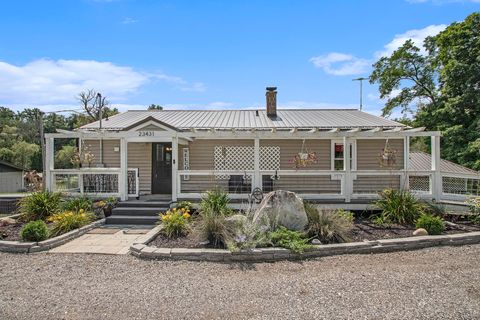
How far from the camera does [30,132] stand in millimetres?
52844

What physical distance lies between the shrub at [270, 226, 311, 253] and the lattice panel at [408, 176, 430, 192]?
617 centimetres

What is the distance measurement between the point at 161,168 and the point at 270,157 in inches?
174

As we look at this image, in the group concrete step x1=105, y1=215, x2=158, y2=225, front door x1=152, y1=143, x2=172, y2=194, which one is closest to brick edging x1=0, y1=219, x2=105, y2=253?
concrete step x1=105, y1=215, x2=158, y2=225

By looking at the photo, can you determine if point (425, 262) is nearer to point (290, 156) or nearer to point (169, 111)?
point (290, 156)

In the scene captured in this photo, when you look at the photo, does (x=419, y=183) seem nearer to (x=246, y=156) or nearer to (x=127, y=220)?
(x=246, y=156)

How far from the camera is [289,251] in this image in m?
6.30

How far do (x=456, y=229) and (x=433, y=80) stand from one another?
22957mm

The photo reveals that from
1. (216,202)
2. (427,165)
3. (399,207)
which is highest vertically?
(427,165)

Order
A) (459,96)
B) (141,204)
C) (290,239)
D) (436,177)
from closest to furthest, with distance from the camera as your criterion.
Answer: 1. (290,239)
2. (436,177)
3. (141,204)
4. (459,96)

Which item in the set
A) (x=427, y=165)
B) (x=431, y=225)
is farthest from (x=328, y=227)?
(x=427, y=165)

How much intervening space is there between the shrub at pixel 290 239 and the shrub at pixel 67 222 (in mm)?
4948

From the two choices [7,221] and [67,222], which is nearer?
[67,222]

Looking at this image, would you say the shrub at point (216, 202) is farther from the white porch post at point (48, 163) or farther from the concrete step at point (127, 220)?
the white porch post at point (48, 163)

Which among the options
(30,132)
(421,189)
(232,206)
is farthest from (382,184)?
(30,132)
